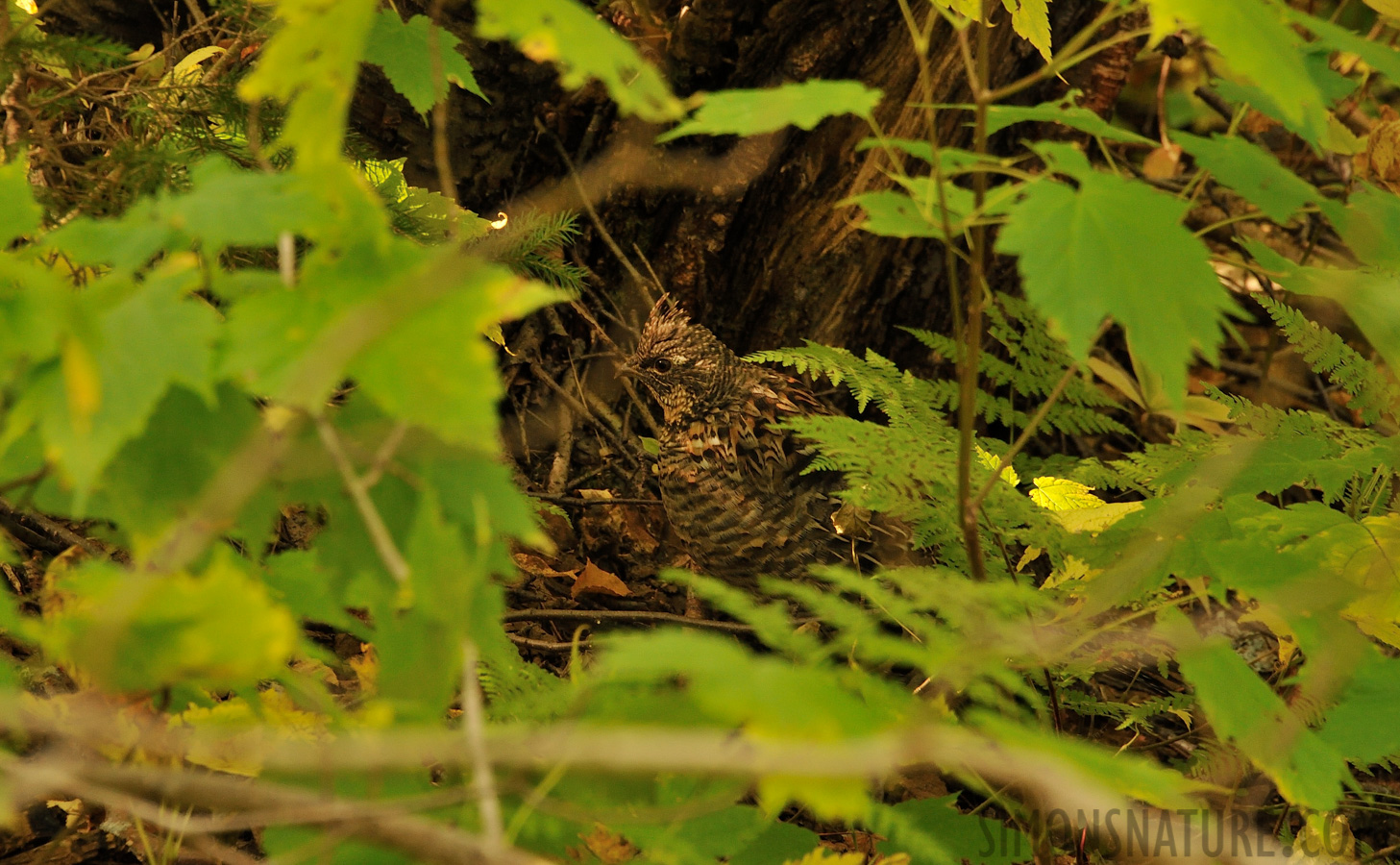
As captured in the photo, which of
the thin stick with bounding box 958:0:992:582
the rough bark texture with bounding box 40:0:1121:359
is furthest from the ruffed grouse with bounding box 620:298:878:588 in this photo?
the thin stick with bounding box 958:0:992:582

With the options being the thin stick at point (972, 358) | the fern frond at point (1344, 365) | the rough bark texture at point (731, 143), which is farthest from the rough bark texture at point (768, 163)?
the thin stick at point (972, 358)

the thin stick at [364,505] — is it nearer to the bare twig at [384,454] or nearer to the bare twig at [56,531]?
the bare twig at [384,454]

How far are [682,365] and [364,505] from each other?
7.27 feet

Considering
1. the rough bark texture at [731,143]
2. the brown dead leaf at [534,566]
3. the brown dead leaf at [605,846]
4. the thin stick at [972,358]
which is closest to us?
the brown dead leaf at [605,846]

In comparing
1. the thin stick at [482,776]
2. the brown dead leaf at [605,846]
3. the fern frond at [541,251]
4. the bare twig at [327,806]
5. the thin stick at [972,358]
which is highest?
the thin stick at [972,358]

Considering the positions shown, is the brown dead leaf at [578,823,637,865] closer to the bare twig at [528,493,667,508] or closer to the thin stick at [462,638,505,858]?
the thin stick at [462,638,505,858]

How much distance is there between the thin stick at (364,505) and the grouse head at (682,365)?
7.01 feet

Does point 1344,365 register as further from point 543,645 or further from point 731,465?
point 543,645

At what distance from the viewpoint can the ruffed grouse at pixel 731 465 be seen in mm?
2969

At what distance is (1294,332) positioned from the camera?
2.53m

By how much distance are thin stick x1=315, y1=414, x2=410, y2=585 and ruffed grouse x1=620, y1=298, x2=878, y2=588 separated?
1.90 metres

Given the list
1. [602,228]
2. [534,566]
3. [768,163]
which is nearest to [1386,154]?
[768,163]

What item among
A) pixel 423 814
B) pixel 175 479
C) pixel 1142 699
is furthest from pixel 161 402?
pixel 1142 699

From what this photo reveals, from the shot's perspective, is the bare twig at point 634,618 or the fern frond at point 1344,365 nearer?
the fern frond at point 1344,365
